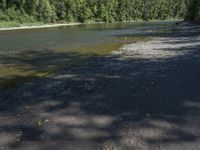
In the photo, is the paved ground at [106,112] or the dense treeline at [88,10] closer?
the paved ground at [106,112]

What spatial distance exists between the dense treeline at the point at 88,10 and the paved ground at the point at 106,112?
83.4 metres

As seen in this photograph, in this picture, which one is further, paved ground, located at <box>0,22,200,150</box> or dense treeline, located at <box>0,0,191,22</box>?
dense treeline, located at <box>0,0,191,22</box>

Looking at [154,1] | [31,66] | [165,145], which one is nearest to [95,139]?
[165,145]

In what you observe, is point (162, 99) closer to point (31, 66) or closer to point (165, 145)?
point (165, 145)

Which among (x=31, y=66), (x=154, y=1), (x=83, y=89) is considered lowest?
(x=154, y=1)

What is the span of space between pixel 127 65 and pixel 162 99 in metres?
8.76

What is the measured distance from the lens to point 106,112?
455 inches

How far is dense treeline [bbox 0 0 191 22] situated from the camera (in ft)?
332

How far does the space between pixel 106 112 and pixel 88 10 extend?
119841 mm

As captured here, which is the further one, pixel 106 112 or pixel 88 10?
pixel 88 10

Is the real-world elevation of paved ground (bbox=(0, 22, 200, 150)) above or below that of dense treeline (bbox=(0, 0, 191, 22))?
above

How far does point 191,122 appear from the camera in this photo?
33.7 feet

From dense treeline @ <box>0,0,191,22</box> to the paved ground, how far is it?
274 ft

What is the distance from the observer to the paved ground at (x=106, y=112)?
30.3 feet
